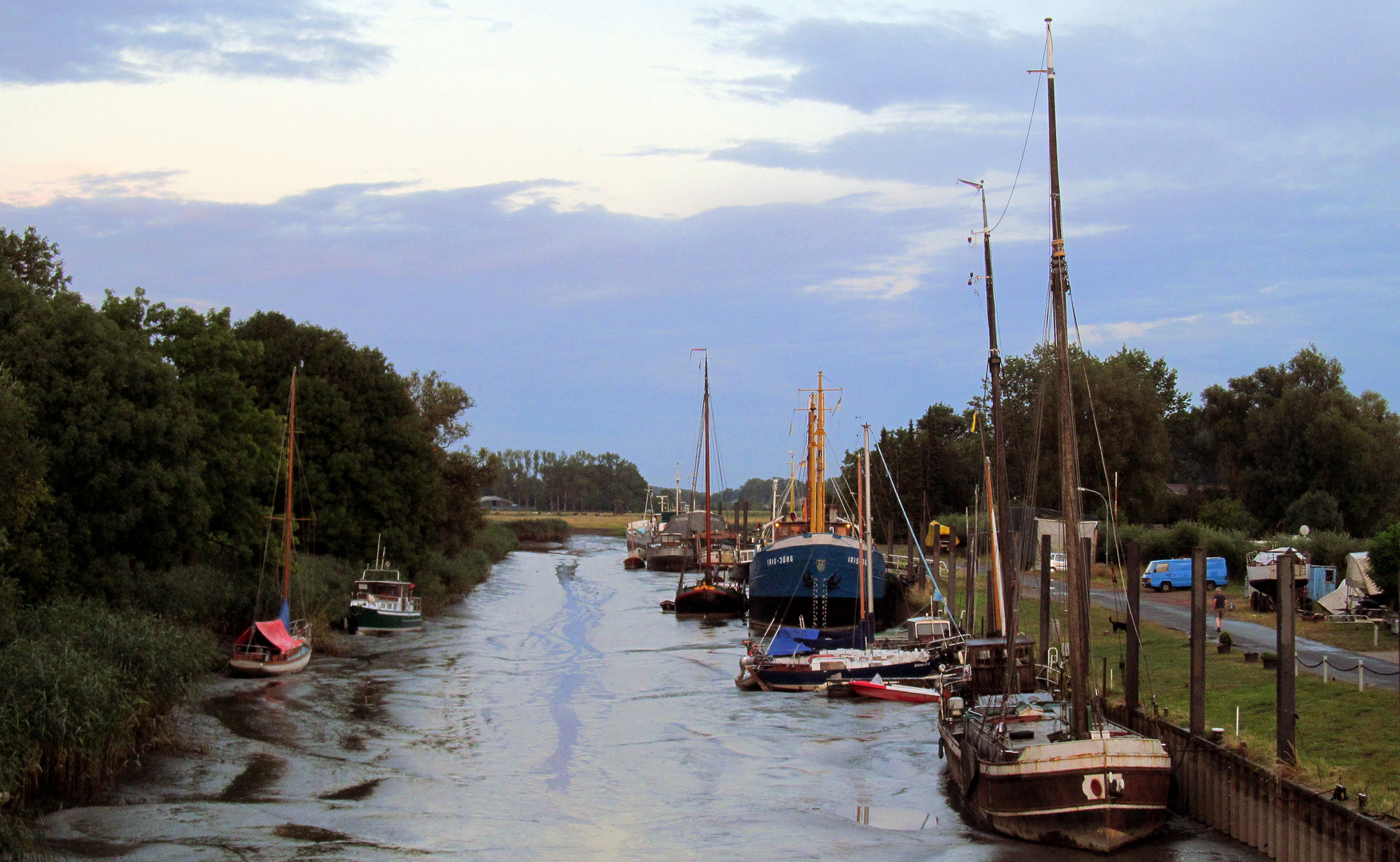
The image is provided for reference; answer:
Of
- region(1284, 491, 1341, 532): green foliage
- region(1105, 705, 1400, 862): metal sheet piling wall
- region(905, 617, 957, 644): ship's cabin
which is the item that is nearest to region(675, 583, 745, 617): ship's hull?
region(905, 617, 957, 644): ship's cabin

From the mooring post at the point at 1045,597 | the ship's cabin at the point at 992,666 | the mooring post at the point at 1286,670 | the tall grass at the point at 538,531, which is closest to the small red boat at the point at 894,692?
the ship's cabin at the point at 992,666

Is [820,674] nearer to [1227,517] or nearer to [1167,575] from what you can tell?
[1167,575]

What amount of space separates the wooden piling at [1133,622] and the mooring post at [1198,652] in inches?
39.5

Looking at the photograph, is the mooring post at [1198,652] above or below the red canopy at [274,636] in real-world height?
above

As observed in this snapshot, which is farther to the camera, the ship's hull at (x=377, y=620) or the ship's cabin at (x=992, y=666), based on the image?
the ship's hull at (x=377, y=620)

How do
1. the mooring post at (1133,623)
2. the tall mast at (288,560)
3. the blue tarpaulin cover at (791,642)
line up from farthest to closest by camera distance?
1. the tall mast at (288,560)
2. the blue tarpaulin cover at (791,642)
3. the mooring post at (1133,623)

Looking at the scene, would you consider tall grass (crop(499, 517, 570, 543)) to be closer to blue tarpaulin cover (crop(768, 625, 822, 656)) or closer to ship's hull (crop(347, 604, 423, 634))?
ship's hull (crop(347, 604, 423, 634))

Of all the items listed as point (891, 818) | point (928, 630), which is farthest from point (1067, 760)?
point (928, 630)

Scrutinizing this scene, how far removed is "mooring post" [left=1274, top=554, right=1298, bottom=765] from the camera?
50.7 feet

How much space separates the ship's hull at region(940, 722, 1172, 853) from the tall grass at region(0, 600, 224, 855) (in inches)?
561

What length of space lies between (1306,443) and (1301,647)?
45.5 metres

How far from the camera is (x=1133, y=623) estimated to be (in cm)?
1955

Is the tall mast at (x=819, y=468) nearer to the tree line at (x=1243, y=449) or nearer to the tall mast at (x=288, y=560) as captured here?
the tree line at (x=1243, y=449)

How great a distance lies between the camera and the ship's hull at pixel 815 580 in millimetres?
51375
